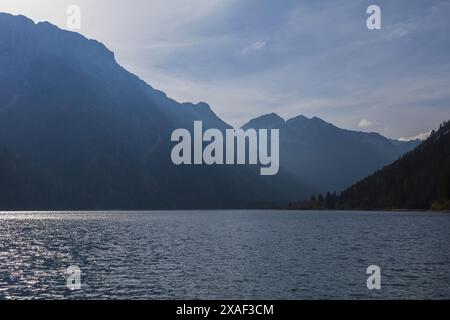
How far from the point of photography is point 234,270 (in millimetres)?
79625

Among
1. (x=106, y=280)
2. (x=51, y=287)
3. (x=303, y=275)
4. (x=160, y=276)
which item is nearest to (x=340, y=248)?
(x=303, y=275)

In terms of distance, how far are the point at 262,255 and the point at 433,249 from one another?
3934 centimetres

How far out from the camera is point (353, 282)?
68188mm

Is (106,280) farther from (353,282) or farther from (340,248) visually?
(340,248)

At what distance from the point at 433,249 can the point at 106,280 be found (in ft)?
243

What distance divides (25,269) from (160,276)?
947 inches

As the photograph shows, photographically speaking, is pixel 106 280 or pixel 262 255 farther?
pixel 262 255

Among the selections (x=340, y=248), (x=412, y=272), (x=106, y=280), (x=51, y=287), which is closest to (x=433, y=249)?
(x=340, y=248)
